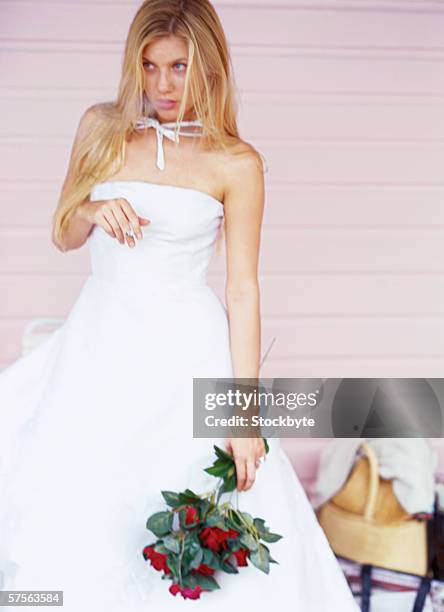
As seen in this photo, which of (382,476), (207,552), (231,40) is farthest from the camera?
(231,40)

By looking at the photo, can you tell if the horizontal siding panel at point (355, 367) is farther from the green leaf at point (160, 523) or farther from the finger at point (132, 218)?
the finger at point (132, 218)

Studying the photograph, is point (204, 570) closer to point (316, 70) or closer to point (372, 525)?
point (372, 525)

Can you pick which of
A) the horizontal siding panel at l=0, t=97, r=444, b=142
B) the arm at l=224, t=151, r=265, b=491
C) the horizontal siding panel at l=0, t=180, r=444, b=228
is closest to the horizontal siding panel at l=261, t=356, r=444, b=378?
the horizontal siding panel at l=0, t=180, r=444, b=228

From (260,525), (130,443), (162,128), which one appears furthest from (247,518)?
(162,128)

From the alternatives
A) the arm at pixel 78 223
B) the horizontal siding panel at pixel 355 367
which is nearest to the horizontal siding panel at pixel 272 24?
the arm at pixel 78 223

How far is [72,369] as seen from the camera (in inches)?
68.2

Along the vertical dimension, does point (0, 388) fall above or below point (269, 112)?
below

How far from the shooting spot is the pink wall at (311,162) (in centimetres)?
251

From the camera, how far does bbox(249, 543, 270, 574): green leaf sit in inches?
63.8

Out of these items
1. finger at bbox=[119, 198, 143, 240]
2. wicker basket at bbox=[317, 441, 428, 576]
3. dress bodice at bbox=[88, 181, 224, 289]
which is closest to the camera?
finger at bbox=[119, 198, 143, 240]

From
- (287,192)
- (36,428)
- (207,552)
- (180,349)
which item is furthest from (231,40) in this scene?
(207,552)

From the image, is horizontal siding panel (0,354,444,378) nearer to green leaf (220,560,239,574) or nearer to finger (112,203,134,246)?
green leaf (220,560,239,574)

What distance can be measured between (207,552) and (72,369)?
0.40 m

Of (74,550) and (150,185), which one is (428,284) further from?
(74,550)
